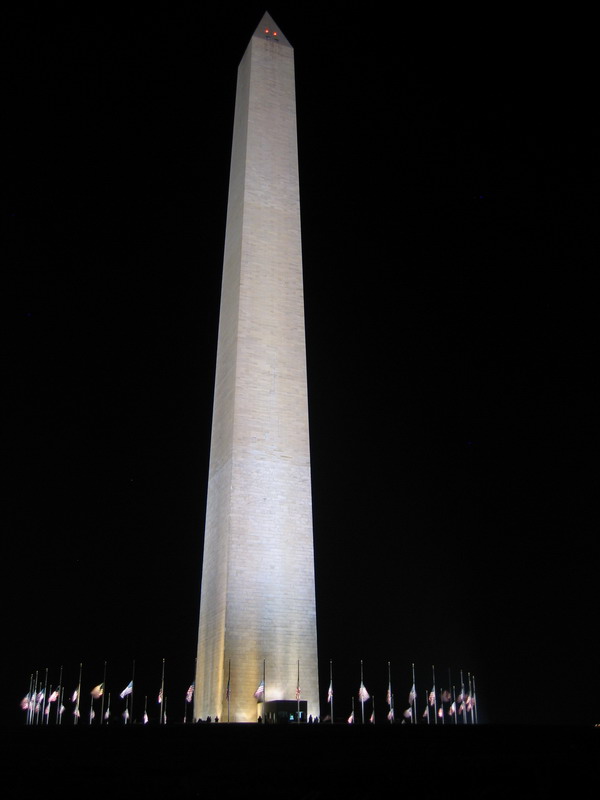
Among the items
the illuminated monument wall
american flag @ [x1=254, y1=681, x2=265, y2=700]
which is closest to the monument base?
american flag @ [x1=254, y1=681, x2=265, y2=700]

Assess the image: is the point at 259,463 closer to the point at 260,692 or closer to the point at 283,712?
the point at 260,692

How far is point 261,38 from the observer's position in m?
29.1

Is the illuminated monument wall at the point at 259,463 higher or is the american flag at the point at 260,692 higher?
the illuminated monument wall at the point at 259,463

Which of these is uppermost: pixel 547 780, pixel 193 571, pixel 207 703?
pixel 193 571

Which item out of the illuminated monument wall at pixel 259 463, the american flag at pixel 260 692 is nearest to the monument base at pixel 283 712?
the american flag at pixel 260 692

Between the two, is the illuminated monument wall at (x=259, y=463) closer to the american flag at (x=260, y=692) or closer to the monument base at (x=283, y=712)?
the american flag at (x=260, y=692)

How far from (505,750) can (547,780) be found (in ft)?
9.90

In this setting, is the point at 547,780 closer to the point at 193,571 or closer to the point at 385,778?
the point at 385,778

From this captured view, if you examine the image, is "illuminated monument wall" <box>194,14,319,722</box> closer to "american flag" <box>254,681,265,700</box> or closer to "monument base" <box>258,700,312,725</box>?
"american flag" <box>254,681,265,700</box>

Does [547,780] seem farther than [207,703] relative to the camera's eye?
No

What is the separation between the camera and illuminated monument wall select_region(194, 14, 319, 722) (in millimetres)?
21969

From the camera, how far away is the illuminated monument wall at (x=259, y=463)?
72.1ft

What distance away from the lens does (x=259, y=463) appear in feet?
76.2

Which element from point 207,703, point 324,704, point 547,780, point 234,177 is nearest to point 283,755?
point 547,780
